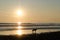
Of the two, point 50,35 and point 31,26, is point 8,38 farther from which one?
point 50,35

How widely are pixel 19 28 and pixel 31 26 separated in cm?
79

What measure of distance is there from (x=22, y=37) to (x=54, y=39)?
177 cm

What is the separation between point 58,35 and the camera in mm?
7941

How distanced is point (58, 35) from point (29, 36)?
174 cm

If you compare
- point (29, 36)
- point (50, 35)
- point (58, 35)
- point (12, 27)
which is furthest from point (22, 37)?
point (58, 35)

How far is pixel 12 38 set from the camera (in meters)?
7.09

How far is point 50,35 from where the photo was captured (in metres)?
7.79

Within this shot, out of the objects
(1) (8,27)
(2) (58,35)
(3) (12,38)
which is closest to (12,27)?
(1) (8,27)

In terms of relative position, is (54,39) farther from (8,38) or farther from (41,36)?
(8,38)

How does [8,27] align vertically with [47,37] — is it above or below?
above

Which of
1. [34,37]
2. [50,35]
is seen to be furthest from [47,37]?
[34,37]

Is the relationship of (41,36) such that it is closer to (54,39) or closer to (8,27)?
(54,39)

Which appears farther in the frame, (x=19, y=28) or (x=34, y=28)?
(x=19, y=28)

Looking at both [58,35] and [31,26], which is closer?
[31,26]
